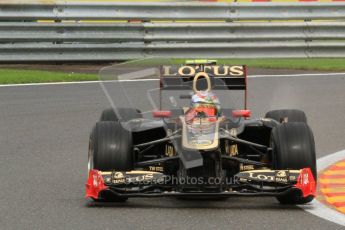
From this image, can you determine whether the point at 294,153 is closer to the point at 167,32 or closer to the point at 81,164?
the point at 81,164

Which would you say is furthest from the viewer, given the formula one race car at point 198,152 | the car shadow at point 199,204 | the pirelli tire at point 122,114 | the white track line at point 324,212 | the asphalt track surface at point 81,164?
the pirelli tire at point 122,114

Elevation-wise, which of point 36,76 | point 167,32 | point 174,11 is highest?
point 174,11

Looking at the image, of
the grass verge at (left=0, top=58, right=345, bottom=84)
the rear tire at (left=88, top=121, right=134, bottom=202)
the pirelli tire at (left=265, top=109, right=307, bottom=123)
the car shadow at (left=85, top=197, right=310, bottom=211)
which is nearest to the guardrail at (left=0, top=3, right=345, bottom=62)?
the grass verge at (left=0, top=58, right=345, bottom=84)

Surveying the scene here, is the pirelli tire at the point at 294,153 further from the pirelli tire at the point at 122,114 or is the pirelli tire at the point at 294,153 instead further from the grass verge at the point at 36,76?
the grass verge at the point at 36,76

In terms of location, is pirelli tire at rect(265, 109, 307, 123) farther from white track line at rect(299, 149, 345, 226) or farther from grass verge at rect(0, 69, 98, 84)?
grass verge at rect(0, 69, 98, 84)

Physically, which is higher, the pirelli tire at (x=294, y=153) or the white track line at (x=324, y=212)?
the pirelli tire at (x=294, y=153)

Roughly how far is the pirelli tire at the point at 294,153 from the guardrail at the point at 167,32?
33.3 ft

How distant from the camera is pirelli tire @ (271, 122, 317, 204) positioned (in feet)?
25.3

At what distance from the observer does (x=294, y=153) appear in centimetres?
775

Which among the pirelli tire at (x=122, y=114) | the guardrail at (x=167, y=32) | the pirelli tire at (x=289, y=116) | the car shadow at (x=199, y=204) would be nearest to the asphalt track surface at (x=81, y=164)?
the car shadow at (x=199, y=204)

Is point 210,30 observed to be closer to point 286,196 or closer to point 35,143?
point 35,143

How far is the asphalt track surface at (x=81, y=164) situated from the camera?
23.2 feet

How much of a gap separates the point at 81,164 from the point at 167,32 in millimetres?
8770

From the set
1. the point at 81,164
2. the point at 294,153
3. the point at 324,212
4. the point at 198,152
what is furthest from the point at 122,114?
the point at 324,212
